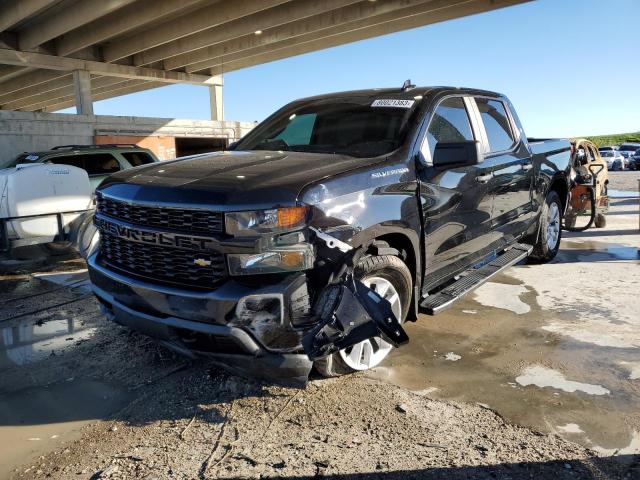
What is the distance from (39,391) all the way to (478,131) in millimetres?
4127

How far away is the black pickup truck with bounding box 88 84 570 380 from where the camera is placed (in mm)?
A: 2736

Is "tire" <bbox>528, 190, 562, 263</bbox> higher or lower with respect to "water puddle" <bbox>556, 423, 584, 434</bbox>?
higher

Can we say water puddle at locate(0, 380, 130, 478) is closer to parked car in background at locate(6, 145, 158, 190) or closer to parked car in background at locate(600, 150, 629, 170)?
parked car in background at locate(6, 145, 158, 190)

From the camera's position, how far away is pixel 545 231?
251 inches

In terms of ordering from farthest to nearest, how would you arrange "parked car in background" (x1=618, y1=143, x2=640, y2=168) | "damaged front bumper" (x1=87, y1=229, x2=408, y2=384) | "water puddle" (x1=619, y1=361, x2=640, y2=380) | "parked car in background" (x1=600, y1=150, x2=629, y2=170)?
"parked car in background" (x1=618, y1=143, x2=640, y2=168) < "parked car in background" (x1=600, y1=150, x2=629, y2=170) < "water puddle" (x1=619, y1=361, x2=640, y2=380) < "damaged front bumper" (x1=87, y1=229, x2=408, y2=384)

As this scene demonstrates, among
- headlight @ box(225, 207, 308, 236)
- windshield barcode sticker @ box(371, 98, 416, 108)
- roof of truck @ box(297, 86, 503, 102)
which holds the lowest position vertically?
headlight @ box(225, 207, 308, 236)

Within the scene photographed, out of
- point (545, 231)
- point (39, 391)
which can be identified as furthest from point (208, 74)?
point (39, 391)

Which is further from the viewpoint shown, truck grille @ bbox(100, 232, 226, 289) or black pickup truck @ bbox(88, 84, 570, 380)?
truck grille @ bbox(100, 232, 226, 289)

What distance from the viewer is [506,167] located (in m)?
4.92

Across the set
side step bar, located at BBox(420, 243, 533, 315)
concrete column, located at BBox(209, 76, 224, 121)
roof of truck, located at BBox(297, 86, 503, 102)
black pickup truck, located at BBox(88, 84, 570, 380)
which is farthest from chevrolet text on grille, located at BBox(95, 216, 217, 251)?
concrete column, located at BBox(209, 76, 224, 121)

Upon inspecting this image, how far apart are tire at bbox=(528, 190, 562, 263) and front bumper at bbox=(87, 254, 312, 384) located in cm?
451

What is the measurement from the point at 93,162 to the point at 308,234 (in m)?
7.43

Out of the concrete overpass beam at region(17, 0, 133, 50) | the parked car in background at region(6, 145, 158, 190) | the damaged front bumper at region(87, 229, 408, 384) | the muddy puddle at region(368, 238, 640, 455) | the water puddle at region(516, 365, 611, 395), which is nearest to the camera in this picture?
the damaged front bumper at region(87, 229, 408, 384)

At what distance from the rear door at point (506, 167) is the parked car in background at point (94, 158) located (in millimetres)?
5875
